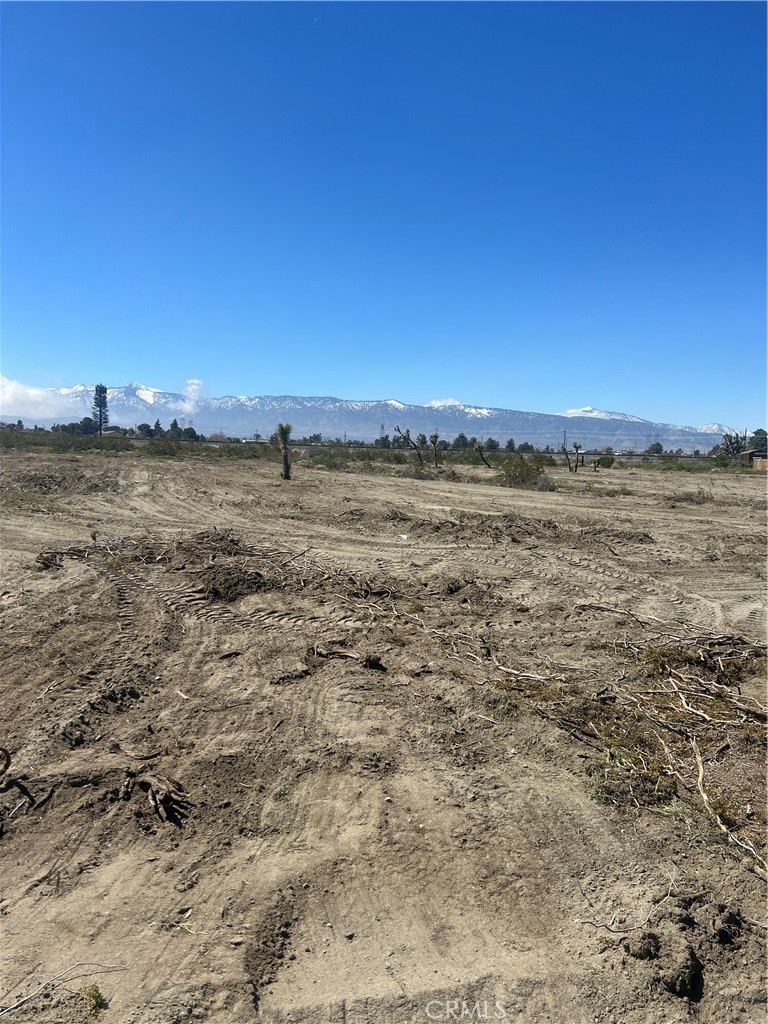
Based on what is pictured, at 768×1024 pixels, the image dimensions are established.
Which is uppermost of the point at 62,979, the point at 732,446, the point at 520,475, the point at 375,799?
the point at 732,446

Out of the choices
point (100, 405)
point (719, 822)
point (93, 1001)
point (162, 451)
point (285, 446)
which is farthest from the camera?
point (100, 405)

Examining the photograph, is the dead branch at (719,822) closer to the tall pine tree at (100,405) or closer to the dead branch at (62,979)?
the dead branch at (62,979)

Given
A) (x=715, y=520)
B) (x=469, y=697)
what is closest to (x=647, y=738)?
(x=469, y=697)

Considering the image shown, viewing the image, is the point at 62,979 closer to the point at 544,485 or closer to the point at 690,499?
the point at 690,499

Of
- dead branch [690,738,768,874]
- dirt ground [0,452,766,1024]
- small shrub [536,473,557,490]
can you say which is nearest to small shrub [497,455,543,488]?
small shrub [536,473,557,490]

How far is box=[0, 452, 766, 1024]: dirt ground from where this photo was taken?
276 centimetres

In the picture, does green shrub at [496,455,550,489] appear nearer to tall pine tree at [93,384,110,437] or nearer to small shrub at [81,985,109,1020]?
small shrub at [81,985,109,1020]

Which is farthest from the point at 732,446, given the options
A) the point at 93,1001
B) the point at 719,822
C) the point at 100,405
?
the point at 100,405

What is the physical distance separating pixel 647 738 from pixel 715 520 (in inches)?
527

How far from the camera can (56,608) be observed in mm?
7148

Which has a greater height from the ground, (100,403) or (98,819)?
(100,403)

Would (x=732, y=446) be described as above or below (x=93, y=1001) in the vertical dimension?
above

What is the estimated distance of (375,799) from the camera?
3.96 metres

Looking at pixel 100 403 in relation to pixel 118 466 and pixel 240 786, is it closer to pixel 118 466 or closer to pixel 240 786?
pixel 118 466
